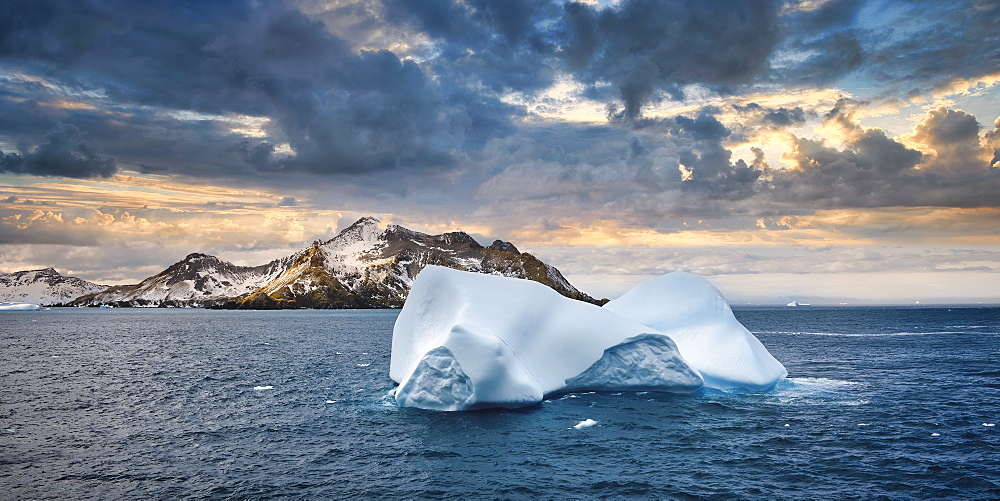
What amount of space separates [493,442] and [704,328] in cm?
2211

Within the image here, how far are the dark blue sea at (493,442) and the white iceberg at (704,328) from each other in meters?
1.39

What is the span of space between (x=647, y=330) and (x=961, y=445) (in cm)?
1626

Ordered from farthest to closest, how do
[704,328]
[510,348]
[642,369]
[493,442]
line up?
[704,328] → [642,369] → [510,348] → [493,442]

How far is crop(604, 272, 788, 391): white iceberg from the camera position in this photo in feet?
128

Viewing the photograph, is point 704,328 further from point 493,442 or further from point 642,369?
point 493,442

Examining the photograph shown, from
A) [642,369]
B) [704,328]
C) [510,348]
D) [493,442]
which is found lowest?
[493,442]

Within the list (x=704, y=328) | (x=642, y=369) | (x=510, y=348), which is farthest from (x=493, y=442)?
(x=704, y=328)

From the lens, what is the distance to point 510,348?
113 feet

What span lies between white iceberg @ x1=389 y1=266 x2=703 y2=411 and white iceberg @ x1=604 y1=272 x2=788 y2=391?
2.52 m

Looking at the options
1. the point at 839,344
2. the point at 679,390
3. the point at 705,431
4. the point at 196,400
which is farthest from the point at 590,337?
the point at 839,344

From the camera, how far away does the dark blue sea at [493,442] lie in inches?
821

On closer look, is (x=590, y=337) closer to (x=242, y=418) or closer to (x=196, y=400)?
(x=242, y=418)

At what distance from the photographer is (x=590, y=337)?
36938 mm

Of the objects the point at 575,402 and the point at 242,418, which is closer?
the point at 242,418
